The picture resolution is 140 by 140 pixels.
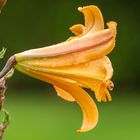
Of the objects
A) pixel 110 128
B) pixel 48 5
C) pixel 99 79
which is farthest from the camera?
pixel 48 5

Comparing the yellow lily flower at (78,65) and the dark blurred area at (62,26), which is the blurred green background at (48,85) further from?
the yellow lily flower at (78,65)

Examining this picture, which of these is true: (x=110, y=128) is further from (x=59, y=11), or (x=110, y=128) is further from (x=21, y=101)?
(x=59, y=11)

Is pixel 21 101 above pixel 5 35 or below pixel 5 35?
below

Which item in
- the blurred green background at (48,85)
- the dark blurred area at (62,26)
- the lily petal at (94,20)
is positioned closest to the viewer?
the lily petal at (94,20)

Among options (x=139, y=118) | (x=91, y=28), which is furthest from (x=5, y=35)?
(x=91, y=28)

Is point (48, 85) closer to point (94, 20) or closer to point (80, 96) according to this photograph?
point (94, 20)

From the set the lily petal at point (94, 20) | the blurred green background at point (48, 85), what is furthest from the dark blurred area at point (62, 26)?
the lily petal at point (94, 20)

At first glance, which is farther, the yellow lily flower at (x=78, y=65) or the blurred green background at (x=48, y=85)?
the blurred green background at (x=48, y=85)

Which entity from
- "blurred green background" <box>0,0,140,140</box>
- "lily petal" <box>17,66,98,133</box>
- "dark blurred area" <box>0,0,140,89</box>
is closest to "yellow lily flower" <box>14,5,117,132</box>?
"lily petal" <box>17,66,98,133</box>
